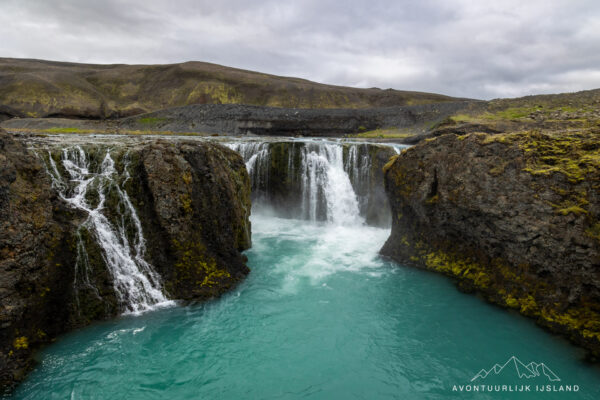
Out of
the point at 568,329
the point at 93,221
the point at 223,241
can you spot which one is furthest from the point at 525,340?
the point at 93,221

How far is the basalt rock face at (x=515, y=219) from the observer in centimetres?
758

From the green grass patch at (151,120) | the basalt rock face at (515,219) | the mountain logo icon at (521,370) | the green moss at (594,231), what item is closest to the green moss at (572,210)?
the basalt rock face at (515,219)

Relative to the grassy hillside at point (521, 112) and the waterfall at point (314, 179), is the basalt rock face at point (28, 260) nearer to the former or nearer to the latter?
→ the waterfall at point (314, 179)

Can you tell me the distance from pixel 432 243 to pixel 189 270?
8.82 m

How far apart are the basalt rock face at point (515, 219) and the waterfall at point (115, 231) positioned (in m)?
9.53

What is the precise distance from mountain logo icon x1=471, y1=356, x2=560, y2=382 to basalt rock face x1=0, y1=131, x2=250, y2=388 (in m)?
7.57

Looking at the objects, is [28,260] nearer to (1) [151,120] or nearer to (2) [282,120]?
(2) [282,120]

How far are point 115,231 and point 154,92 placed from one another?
294 feet

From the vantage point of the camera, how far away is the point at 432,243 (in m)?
11.8

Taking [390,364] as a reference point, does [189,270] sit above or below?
above

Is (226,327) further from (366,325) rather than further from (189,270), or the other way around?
(366,325)

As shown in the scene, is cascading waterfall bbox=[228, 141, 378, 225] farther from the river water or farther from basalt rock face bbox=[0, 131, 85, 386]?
basalt rock face bbox=[0, 131, 85, 386]

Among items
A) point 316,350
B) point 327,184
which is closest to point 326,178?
point 327,184

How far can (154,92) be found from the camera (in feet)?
281
